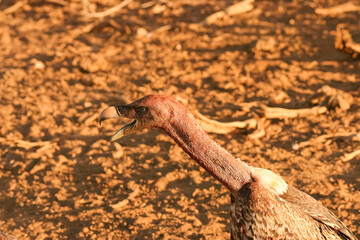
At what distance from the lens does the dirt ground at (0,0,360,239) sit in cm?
521

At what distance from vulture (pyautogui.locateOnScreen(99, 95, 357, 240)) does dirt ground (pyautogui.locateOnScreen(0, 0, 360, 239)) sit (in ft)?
3.58

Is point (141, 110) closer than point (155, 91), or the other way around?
point (141, 110)

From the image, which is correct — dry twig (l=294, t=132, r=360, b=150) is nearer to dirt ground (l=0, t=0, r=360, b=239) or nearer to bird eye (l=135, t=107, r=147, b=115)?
dirt ground (l=0, t=0, r=360, b=239)

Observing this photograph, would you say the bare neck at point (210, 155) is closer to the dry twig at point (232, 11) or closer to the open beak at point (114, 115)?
the open beak at point (114, 115)

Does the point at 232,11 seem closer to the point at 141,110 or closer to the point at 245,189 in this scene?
the point at 141,110

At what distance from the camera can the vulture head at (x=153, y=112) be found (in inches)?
156

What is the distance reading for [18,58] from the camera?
828cm

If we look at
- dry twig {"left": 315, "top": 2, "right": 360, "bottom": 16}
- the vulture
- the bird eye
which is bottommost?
dry twig {"left": 315, "top": 2, "right": 360, "bottom": 16}

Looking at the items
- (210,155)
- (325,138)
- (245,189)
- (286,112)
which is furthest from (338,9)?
(245,189)

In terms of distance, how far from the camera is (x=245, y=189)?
379 cm

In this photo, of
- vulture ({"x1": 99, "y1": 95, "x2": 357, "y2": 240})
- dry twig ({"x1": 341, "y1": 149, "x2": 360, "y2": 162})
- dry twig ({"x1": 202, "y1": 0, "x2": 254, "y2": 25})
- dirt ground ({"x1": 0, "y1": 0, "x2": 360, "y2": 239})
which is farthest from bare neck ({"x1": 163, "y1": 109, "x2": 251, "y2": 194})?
dry twig ({"x1": 202, "y1": 0, "x2": 254, "y2": 25})

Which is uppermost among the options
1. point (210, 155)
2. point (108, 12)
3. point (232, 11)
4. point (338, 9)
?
point (210, 155)

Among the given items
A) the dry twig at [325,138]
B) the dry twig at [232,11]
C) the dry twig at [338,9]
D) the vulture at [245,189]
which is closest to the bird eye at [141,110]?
the vulture at [245,189]

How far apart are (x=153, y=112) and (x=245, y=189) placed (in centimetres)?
88
